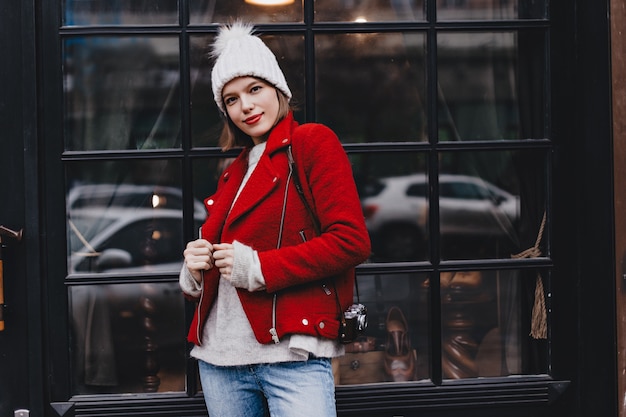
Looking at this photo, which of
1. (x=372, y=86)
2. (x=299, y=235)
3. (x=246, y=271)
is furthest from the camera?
(x=372, y=86)

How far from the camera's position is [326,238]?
6.73 feet

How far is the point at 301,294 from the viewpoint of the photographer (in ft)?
6.97

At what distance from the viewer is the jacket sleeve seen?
2.04 meters

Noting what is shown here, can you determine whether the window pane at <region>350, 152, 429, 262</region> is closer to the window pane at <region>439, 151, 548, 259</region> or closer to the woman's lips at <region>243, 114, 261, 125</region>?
the window pane at <region>439, 151, 548, 259</region>

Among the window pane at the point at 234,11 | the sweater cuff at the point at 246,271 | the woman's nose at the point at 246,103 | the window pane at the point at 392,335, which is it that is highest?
the window pane at the point at 234,11

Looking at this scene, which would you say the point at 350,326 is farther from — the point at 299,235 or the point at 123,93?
the point at 123,93

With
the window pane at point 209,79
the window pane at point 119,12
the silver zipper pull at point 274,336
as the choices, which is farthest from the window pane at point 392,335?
the window pane at point 119,12

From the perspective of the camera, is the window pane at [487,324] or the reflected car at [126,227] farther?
the window pane at [487,324]

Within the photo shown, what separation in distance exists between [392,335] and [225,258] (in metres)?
1.20

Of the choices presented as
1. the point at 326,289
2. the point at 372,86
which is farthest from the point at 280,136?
the point at 372,86

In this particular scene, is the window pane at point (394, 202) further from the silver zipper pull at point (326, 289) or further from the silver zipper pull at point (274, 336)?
the silver zipper pull at point (274, 336)

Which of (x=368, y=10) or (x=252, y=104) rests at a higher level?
(x=368, y=10)

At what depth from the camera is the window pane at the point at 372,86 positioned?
296 cm

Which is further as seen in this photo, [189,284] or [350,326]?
[189,284]
